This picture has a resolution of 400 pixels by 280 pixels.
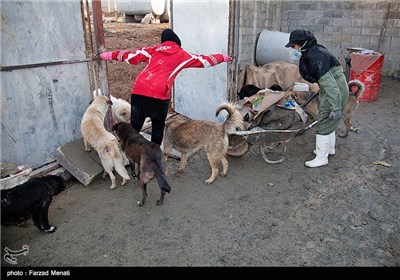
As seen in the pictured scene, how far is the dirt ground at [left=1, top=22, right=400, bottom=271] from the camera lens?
Result: 310 cm

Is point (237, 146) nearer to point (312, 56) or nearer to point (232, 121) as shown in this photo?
point (232, 121)

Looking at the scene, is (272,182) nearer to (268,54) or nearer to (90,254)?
(90,254)

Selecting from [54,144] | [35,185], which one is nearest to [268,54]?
[54,144]

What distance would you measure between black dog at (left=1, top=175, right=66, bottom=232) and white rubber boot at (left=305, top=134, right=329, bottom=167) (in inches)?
151

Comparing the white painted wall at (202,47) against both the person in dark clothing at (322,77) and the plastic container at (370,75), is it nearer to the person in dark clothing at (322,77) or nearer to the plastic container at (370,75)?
the person in dark clothing at (322,77)

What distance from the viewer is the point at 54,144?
4.47 meters

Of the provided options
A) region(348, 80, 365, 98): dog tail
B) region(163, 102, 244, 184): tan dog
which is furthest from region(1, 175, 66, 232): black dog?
region(348, 80, 365, 98): dog tail

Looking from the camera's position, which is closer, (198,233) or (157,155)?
(198,233)

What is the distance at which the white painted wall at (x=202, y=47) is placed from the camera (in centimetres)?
582

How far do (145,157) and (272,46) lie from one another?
5.03 m

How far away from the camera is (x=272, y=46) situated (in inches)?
288

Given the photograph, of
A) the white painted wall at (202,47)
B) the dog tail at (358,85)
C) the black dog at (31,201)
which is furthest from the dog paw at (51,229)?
the dog tail at (358,85)

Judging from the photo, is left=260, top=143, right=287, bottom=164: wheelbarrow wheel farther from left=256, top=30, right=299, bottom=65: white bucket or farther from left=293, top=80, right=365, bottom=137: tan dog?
left=256, top=30, right=299, bottom=65: white bucket

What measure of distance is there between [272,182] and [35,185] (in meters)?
3.20
